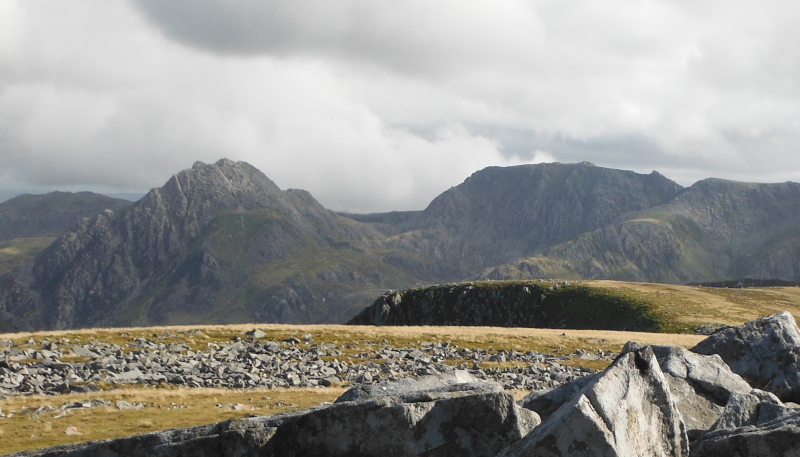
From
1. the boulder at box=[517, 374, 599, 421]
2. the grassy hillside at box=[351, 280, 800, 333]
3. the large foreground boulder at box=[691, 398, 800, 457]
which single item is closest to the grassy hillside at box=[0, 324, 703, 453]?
the boulder at box=[517, 374, 599, 421]

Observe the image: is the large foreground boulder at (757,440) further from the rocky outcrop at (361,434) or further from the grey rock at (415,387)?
the grey rock at (415,387)

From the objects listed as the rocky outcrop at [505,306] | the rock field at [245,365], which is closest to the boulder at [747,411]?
the rock field at [245,365]

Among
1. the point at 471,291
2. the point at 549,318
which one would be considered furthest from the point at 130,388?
the point at 471,291

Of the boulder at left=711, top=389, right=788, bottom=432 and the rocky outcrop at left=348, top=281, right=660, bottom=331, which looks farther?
the rocky outcrop at left=348, top=281, right=660, bottom=331

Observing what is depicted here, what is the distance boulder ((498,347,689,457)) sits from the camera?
11.2 meters

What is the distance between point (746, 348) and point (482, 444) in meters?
16.3

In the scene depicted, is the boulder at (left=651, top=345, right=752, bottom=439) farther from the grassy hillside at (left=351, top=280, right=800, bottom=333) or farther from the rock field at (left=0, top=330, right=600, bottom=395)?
the grassy hillside at (left=351, top=280, right=800, bottom=333)

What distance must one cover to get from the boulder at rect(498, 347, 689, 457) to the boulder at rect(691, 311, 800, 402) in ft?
42.5

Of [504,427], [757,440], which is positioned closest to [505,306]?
[504,427]

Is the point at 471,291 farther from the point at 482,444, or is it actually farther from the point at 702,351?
the point at 482,444

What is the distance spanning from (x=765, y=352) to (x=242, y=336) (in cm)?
4885

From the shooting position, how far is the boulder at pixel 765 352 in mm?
22844

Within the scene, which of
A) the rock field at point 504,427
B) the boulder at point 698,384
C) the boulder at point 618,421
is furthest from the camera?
the boulder at point 698,384

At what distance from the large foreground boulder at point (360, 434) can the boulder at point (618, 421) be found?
1421 mm
